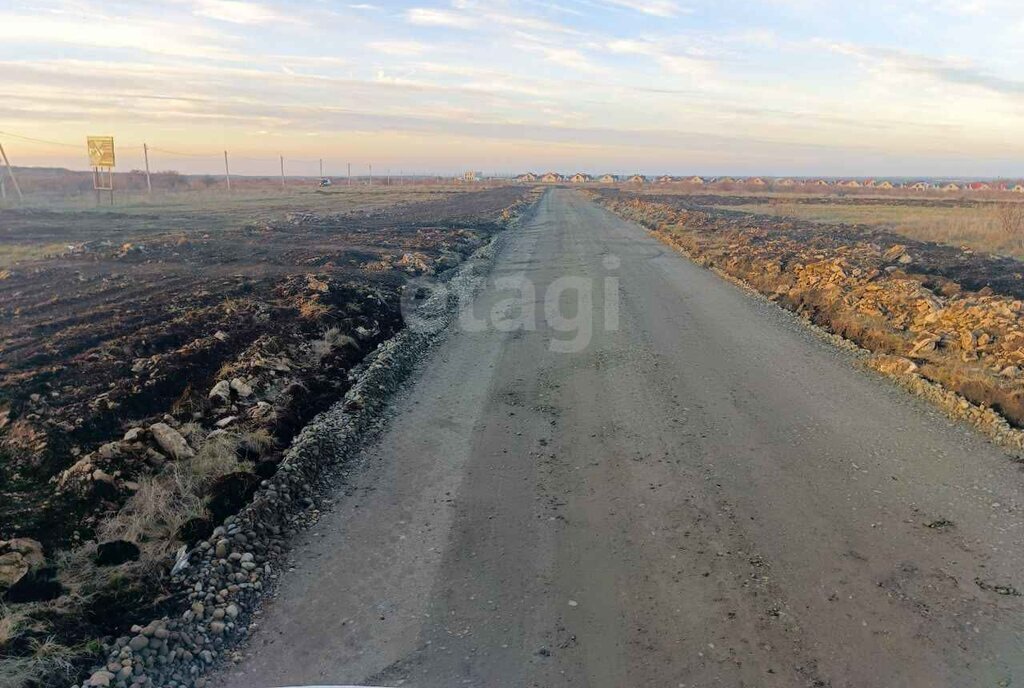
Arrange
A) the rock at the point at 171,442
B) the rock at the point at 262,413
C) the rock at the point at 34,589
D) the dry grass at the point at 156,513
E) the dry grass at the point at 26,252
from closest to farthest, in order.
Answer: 1. the rock at the point at 34,589
2. the dry grass at the point at 156,513
3. the rock at the point at 171,442
4. the rock at the point at 262,413
5. the dry grass at the point at 26,252

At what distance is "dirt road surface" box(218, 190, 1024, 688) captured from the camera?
4301mm

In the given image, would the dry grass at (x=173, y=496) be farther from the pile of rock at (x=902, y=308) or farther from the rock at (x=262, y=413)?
the pile of rock at (x=902, y=308)

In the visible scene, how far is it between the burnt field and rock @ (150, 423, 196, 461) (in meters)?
0.02

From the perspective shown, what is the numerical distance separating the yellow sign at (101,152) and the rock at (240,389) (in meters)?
52.6

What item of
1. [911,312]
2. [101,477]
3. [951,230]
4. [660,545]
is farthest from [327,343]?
[951,230]

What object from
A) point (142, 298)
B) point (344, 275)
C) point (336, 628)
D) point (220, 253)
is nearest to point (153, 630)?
point (336, 628)

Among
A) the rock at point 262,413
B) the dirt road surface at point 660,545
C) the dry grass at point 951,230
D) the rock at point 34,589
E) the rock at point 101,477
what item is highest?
the dry grass at point 951,230

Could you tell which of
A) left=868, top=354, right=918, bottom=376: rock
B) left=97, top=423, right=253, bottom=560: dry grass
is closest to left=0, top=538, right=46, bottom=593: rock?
left=97, top=423, right=253, bottom=560: dry grass

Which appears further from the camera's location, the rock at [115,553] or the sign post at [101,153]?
the sign post at [101,153]

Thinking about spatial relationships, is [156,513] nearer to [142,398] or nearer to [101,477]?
[101,477]

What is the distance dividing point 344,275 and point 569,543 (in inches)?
518

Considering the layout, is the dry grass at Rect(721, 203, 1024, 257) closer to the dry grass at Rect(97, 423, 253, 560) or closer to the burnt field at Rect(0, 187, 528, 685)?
the burnt field at Rect(0, 187, 528, 685)

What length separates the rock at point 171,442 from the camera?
6.75m

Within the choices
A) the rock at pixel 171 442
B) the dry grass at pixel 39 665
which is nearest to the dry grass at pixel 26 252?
the rock at pixel 171 442
